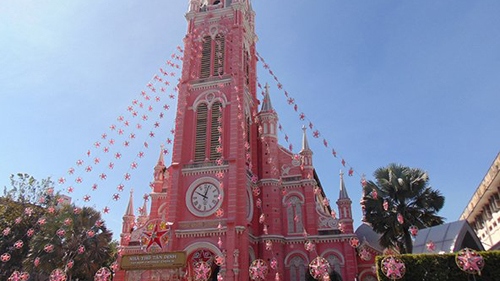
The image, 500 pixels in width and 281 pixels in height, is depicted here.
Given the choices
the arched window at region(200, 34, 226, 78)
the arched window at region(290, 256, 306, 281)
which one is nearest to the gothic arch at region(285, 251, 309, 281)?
the arched window at region(290, 256, 306, 281)

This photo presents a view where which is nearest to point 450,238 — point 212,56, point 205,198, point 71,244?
point 205,198

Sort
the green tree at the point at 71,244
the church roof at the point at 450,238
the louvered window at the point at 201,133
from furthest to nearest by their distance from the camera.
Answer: the louvered window at the point at 201,133 → the green tree at the point at 71,244 → the church roof at the point at 450,238

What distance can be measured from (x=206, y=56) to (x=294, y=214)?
52.0 feet

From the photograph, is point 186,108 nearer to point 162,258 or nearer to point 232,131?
point 232,131

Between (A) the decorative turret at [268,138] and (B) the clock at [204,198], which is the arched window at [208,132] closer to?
(B) the clock at [204,198]

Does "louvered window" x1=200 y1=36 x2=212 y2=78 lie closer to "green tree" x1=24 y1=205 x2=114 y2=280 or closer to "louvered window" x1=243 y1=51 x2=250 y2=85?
"louvered window" x1=243 y1=51 x2=250 y2=85

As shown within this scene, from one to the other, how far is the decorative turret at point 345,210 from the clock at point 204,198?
976cm

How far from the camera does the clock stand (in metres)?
26.8

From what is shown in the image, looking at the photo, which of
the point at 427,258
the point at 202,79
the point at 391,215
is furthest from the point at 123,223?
the point at 427,258

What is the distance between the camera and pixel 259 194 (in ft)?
98.5

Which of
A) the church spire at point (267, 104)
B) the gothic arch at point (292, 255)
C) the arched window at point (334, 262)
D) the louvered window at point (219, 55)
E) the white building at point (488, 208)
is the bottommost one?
the arched window at point (334, 262)

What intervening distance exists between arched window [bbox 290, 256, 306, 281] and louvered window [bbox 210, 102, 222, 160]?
967 cm

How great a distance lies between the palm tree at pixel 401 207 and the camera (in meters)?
24.3

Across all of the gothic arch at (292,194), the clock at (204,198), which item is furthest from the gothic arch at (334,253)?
the clock at (204,198)
